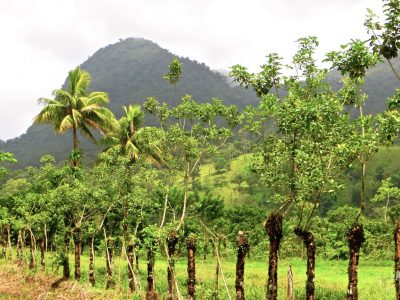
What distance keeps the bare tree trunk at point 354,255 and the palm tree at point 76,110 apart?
2321cm

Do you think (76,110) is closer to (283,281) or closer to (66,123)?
(66,123)

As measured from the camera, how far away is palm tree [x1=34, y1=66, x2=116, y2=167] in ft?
119

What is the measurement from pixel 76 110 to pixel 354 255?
26.4 metres

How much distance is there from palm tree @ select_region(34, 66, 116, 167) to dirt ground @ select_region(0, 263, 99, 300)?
31.2 feet

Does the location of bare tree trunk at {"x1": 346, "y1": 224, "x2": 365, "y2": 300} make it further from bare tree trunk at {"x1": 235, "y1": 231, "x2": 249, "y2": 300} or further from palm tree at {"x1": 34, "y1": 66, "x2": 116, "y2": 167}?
palm tree at {"x1": 34, "y1": 66, "x2": 116, "y2": 167}

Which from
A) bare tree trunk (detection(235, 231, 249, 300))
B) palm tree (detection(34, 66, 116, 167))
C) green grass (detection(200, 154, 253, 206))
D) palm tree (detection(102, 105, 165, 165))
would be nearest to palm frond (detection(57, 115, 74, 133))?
palm tree (detection(34, 66, 116, 167))

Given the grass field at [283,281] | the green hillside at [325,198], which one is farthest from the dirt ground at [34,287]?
the green hillside at [325,198]

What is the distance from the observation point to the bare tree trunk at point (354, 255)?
18172 millimetres

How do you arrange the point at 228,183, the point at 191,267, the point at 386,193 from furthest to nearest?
1. the point at 228,183
2. the point at 386,193
3. the point at 191,267

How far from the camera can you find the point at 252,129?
62.2 feet

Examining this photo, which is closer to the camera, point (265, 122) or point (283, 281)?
point (265, 122)

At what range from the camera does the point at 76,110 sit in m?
36.8

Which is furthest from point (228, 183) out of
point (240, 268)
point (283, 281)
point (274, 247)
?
point (274, 247)

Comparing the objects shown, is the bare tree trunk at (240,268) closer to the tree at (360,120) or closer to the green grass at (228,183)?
the tree at (360,120)
